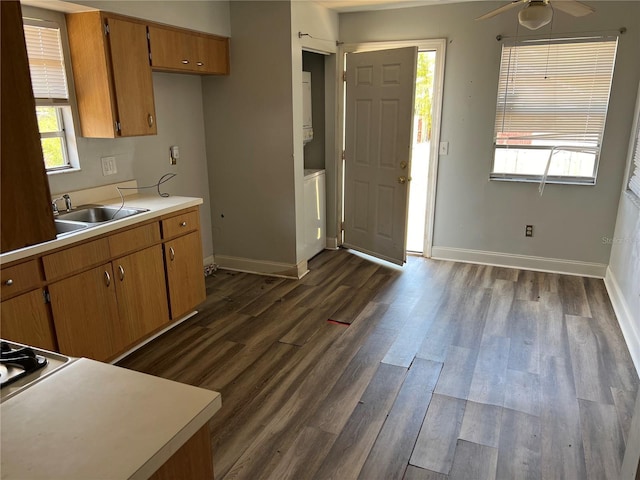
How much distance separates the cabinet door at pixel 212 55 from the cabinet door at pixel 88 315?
1.92 metres

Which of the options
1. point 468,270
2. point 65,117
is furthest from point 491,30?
point 65,117

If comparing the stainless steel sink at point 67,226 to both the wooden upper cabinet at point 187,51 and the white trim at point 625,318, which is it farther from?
the white trim at point 625,318

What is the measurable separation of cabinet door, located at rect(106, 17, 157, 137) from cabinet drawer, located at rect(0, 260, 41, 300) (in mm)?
1198

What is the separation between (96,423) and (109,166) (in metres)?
2.79

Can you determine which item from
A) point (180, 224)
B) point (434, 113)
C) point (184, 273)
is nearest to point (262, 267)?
point (184, 273)

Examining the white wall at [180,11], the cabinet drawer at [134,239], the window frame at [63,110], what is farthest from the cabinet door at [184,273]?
the white wall at [180,11]

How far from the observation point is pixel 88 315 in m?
2.60

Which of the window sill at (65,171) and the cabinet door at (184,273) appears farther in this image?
the cabinet door at (184,273)

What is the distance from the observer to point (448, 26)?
435cm

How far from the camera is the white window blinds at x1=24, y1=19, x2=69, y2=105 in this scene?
2773 millimetres

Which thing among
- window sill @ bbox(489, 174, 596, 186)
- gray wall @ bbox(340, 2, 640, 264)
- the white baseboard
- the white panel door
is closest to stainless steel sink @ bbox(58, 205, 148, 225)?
the white baseboard

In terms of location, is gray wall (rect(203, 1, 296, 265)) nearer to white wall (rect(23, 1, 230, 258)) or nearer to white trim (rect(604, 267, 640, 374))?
white wall (rect(23, 1, 230, 258))

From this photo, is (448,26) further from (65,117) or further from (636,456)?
(636,456)

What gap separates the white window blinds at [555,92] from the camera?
13.0 ft
